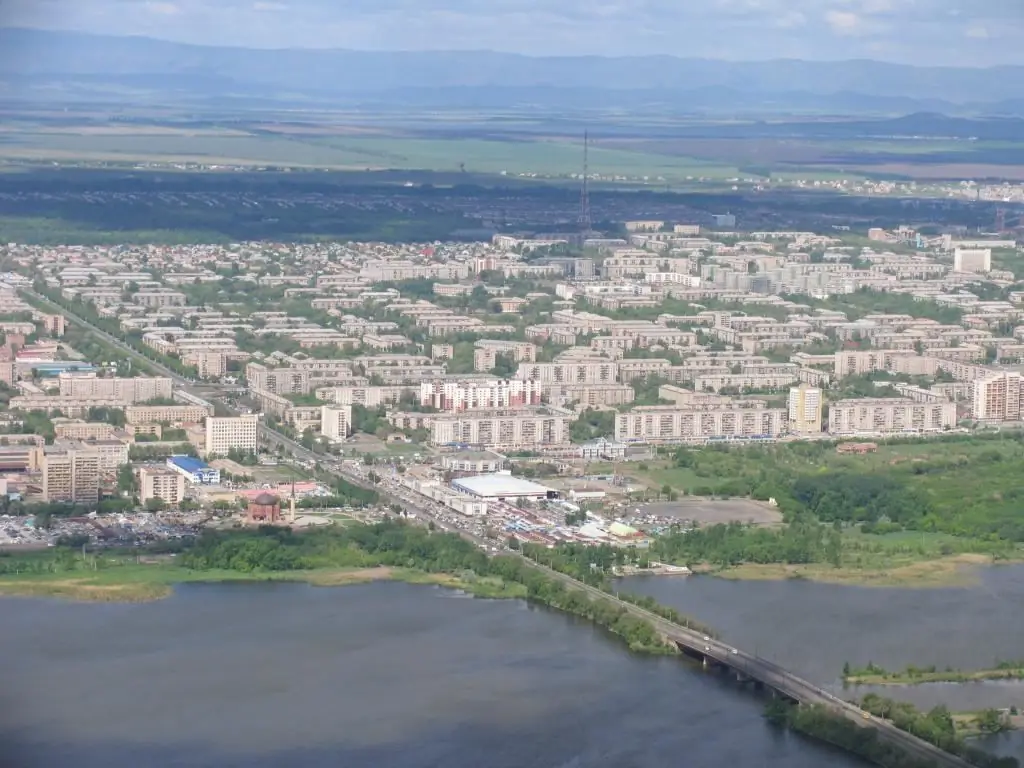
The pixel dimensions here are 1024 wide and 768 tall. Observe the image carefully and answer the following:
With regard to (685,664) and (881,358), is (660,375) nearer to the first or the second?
(881,358)

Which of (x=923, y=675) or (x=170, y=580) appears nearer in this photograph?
(x=923, y=675)

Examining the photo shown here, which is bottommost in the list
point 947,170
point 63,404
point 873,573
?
point 873,573

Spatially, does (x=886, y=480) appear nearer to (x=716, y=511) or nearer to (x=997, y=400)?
(x=716, y=511)

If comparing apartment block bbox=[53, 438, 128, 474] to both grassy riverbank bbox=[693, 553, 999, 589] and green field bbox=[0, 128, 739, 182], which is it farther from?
green field bbox=[0, 128, 739, 182]

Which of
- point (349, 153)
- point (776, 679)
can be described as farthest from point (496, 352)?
point (349, 153)

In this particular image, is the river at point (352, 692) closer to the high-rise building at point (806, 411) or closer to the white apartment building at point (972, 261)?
the high-rise building at point (806, 411)

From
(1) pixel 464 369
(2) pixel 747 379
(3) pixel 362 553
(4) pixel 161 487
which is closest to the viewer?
(3) pixel 362 553

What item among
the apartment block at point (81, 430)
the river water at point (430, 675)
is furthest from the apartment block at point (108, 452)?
the river water at point (430, 675)
